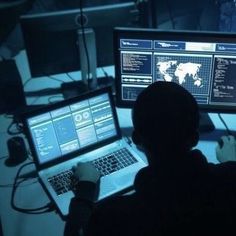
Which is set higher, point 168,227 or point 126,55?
point 126,55

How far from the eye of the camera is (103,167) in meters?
1.77

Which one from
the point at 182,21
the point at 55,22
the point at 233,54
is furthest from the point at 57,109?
the point at 182,21

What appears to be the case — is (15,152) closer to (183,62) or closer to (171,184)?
(183,62)

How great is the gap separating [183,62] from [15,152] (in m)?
0.82

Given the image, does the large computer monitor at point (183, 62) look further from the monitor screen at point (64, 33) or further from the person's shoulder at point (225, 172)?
the person's shoulder at point (225, 172)

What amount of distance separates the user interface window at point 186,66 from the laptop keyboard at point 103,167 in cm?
31

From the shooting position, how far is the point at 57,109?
1.74 m

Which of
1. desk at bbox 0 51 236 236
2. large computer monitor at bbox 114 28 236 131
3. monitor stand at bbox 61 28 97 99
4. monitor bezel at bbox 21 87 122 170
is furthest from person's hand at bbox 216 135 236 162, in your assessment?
monitor stand at bbox 61 28 97 99

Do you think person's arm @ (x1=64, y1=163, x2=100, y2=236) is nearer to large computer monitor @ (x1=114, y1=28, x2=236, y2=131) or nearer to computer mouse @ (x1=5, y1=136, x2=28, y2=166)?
computer mouse @ (x1=5, y1=136, x2=28, y2=166)

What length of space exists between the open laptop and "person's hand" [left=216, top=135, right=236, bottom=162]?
322 mm

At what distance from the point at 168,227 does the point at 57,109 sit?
0.83 metres

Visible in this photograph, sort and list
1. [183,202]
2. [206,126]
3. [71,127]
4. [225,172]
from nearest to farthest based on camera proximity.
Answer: [183,202], [225,172], [71,127], [206,126]

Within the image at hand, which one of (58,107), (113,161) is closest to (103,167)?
(113,161)

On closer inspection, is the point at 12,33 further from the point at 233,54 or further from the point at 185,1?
the point at 233,54
